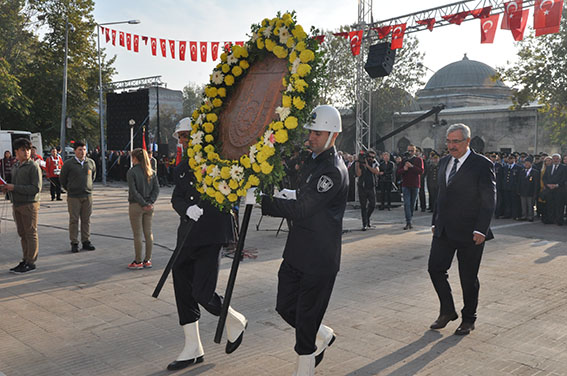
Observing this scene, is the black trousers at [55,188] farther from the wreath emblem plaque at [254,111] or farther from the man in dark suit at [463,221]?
the man in dark suit at [463,221]

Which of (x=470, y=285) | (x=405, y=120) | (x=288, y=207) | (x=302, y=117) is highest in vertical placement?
(x=405, y=120)

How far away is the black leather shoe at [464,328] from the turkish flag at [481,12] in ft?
43.3

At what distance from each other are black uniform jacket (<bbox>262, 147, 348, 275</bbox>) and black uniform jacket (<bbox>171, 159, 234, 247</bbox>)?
78 cm

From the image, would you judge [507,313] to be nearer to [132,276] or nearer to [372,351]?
[372,351]

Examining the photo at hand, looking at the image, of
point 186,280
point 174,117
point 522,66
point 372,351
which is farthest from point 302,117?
point 174,117

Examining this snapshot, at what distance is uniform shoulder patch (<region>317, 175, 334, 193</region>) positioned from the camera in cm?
373

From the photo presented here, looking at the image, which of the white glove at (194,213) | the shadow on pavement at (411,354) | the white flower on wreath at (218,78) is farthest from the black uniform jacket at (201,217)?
the shadow on pavement at (411,354)

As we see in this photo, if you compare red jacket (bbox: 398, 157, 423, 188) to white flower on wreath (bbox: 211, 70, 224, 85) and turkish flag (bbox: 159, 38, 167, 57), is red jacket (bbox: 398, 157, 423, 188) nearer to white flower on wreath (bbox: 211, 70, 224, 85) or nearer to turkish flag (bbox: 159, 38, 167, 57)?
white flower on wreath (bbox: 211, 70, 224, 85)

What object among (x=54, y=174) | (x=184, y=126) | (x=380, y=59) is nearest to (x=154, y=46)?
(x=54, y=174)

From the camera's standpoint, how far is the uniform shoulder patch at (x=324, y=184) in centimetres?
373

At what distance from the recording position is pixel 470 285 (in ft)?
17.9

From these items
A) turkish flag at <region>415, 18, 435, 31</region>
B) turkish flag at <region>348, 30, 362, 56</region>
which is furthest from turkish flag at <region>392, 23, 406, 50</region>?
turkish flag at <region>348, 30, 362, 56</region>

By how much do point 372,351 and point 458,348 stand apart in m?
0.83

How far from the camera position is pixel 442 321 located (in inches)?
218
